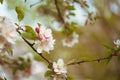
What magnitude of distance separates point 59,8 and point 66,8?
0.08 metres

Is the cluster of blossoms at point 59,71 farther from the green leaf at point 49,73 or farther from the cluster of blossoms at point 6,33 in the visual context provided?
the cluster of blossoms at point 6,33

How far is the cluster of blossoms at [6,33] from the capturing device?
791mm

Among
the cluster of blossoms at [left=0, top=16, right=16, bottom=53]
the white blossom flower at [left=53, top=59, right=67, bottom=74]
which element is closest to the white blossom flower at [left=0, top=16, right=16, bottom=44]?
the cluster of blossoms at [left=0, top=16, right=16, bottom=53]

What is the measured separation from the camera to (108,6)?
335 cm

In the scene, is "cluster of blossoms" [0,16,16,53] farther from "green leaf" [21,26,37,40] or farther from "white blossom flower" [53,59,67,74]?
"white blossom flower" [53,59,67,74]

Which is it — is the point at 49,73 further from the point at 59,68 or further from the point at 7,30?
the point at 7,30

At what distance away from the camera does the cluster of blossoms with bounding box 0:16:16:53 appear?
2.59ft

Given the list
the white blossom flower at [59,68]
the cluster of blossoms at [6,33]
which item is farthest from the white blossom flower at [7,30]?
the white blossom flower at [59,68]

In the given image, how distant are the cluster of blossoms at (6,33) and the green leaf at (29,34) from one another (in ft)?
0.19

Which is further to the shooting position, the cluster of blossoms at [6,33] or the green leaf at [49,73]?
the green leaf at [49,73]

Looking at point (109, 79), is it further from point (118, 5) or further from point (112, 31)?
point (118, 5)

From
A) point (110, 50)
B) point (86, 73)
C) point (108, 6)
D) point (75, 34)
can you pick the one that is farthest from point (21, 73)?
point (86, 73)

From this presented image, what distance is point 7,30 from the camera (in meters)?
0.79

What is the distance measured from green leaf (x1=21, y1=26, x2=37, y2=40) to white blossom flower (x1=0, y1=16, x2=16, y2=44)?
6 cm
